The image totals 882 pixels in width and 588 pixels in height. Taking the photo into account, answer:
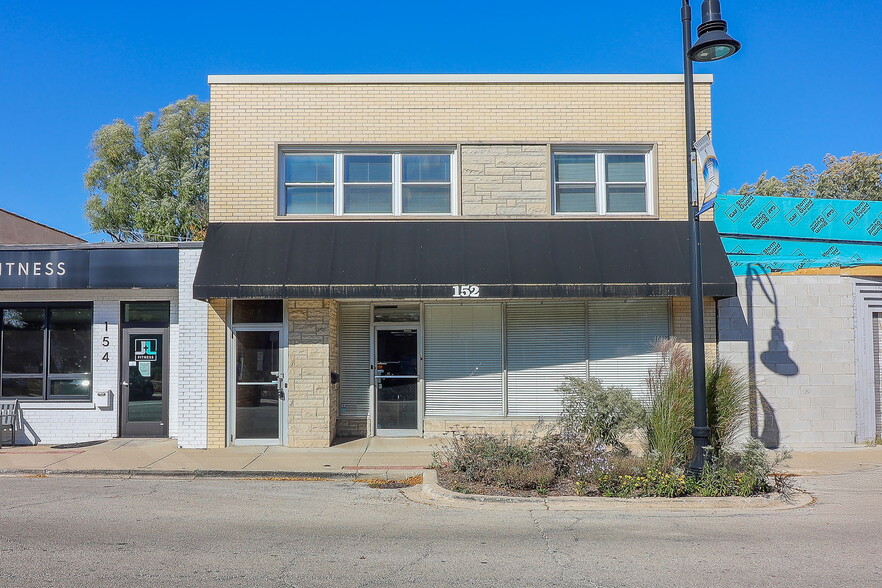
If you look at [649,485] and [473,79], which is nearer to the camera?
[649,485]

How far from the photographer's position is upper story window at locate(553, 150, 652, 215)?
43.2ft

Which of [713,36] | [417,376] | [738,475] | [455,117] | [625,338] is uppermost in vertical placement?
[455,117]

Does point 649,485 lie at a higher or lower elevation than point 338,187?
lower

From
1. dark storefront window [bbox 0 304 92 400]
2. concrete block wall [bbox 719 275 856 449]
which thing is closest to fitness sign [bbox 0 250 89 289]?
dark storefront window [bbox 0 304 92 400]

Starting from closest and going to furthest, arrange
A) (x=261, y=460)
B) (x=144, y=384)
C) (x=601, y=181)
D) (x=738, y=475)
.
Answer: (x=738, y=475), (x=261, y=460), (x=601, y=181), (x=144, y=384)

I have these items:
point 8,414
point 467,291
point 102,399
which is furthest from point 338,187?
point 8,414

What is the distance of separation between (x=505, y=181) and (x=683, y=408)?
564cm

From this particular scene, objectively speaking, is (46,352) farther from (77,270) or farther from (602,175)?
(602,175)

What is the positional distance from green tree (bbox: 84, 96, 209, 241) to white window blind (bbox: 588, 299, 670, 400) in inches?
1042

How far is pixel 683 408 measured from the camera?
9.27m

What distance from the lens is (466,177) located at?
13.0m

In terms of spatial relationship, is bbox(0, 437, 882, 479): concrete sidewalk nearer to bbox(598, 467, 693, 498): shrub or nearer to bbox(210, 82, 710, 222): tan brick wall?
bbox(598, 467, 693, 498): shrub

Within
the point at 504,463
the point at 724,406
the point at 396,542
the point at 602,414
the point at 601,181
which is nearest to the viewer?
the point at 396,542

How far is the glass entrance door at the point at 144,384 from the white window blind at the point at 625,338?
822cm
